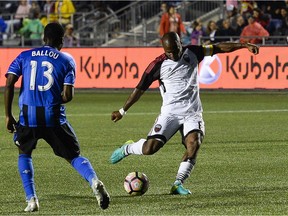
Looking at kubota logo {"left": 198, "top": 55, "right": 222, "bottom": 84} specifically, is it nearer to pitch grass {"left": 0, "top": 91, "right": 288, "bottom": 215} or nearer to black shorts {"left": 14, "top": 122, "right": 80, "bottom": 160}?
pitch grass {"left": 0, "top": 91, "right": 288, "bottom": 215}

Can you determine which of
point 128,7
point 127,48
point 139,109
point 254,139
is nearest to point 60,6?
point 128,7

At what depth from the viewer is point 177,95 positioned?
38.8 feet

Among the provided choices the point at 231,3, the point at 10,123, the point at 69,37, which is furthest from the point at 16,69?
the point at 231,3

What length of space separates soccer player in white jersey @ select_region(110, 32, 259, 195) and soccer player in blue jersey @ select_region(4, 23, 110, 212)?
1.56 meters

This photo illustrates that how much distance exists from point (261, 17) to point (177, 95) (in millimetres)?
23019

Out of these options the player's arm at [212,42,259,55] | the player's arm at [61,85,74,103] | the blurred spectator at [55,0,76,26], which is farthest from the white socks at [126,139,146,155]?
the blurred spectator at [55,0,76,26]

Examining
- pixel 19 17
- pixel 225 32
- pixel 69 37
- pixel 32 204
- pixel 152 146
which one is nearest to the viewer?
pixel 32 204

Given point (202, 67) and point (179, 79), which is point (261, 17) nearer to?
point (202, 67)

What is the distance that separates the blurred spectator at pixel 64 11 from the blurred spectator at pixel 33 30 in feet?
3.72

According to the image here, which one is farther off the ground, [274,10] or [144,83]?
[144,83]

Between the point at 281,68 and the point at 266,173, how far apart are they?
17036 mm

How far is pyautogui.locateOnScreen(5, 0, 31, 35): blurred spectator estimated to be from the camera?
133 feet

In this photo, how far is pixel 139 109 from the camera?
86.1ft

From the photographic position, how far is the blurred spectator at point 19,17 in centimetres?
4056
